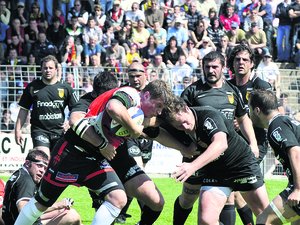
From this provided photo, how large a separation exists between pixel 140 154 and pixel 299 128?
4.34m

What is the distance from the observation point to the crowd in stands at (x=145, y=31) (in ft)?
69.7

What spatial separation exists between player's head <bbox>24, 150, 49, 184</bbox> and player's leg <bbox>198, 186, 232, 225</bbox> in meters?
1.76

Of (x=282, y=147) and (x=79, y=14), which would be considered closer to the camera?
(x=282, y=147)

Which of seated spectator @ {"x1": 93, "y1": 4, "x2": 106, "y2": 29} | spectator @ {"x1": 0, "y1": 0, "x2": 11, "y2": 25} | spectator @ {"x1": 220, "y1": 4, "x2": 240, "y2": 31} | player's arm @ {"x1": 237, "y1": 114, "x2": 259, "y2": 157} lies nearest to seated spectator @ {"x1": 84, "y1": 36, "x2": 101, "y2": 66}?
seated spectator @ {"x1": 93, "y1": 4, "x2": 106, "y2": 29}

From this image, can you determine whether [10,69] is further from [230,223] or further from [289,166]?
[289,166]

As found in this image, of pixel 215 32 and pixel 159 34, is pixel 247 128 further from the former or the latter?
pixel 215 32

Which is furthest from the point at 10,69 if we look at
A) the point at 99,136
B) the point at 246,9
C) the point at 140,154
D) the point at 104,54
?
the point at 99,136

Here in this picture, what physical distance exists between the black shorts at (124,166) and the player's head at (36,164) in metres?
0.88

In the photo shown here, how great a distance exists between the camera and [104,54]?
21375 millimetres

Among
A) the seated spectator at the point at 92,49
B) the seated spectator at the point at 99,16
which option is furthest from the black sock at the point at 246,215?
the seated spectator at the point at 99,16

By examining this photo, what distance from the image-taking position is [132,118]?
7898mm

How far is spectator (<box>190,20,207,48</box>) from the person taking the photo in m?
22.5

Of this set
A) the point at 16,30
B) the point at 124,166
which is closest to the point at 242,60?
the point at 124,166

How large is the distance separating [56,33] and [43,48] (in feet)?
3.64
